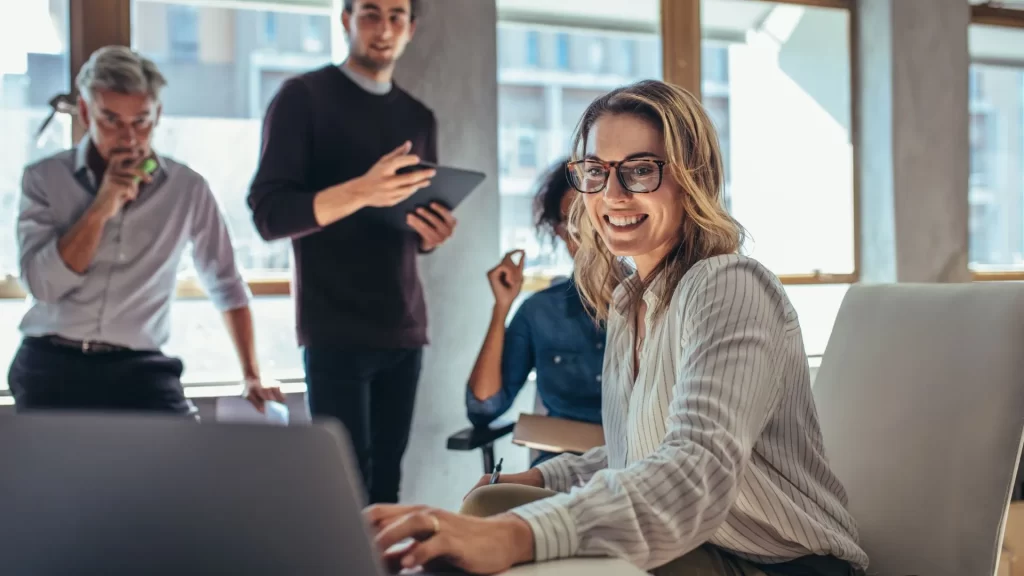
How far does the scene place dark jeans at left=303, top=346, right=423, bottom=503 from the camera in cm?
246

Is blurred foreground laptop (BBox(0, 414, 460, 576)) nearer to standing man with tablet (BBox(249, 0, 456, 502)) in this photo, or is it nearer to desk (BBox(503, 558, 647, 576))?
desk (BBox(503, 558, 647, 576))

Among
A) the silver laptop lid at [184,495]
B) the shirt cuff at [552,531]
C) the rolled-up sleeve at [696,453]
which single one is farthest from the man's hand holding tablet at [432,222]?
the silver laptop lid at [184,495]

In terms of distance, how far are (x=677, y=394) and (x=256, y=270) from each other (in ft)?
8.28

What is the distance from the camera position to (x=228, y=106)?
126 inches

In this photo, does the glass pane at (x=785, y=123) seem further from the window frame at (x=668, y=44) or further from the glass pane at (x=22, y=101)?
the glass pane at (x=22, y=101)

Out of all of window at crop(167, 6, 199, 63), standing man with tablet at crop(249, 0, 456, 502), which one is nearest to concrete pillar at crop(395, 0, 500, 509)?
standing man with tablet at crop(249, 0, 456, 502)

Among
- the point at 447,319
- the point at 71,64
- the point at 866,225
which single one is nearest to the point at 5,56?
the point at 71,64

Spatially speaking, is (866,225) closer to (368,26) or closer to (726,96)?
(726,96)

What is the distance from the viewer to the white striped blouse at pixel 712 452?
0.85 m

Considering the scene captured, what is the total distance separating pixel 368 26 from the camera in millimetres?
2604

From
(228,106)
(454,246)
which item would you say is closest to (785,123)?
(454,246)

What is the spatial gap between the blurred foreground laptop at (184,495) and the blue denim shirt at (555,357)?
6.05 ft

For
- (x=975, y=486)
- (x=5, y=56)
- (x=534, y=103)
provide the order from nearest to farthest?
(x=975, y=486), (x=5, y=56), (x=534, y=103)

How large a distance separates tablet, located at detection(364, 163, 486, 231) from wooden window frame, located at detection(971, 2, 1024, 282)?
2993mm
